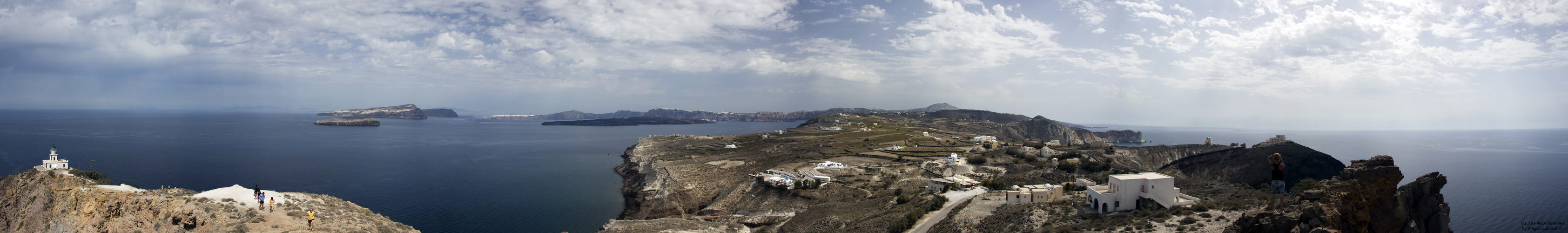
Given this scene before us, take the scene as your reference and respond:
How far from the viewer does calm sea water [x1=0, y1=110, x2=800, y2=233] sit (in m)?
A: 30.7

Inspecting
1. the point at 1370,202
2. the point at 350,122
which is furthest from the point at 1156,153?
the point at 350,122

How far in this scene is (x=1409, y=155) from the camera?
66.4m

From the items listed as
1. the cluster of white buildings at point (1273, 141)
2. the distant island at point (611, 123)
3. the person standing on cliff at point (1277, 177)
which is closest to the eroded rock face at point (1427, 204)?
the person standing on cliff at point (1277, 177)

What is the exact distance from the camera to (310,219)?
13.9 meters

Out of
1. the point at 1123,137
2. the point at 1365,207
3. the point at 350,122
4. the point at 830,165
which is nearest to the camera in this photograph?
the point at 1365,207

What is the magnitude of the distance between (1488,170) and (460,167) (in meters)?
82.6

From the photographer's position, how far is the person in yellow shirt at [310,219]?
1393 cm

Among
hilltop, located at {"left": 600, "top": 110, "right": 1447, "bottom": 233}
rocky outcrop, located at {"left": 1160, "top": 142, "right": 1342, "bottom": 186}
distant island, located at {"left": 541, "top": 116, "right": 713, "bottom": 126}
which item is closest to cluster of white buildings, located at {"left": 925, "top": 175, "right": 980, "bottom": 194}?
hilltop, located at {"left": 600, "top": 110, "right": 1447, "bottom": 233}

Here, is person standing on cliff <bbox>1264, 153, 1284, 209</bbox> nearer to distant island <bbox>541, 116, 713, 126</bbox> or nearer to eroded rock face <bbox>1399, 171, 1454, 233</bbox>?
eroded rock face <bbox>1399, 171, 1454, 233</bbox>

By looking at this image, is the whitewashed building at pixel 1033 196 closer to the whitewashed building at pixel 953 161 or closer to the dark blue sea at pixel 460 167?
the whitewashed building at pixel 953 161

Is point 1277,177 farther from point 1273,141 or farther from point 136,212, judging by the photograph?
point 1273,141

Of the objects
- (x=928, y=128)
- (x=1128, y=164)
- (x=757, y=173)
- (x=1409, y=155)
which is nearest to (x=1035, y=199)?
(x=757, y=173)

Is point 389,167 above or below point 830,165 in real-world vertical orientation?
below

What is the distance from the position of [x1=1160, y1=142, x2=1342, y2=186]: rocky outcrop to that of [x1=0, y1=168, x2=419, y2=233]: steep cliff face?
41.4 metres
